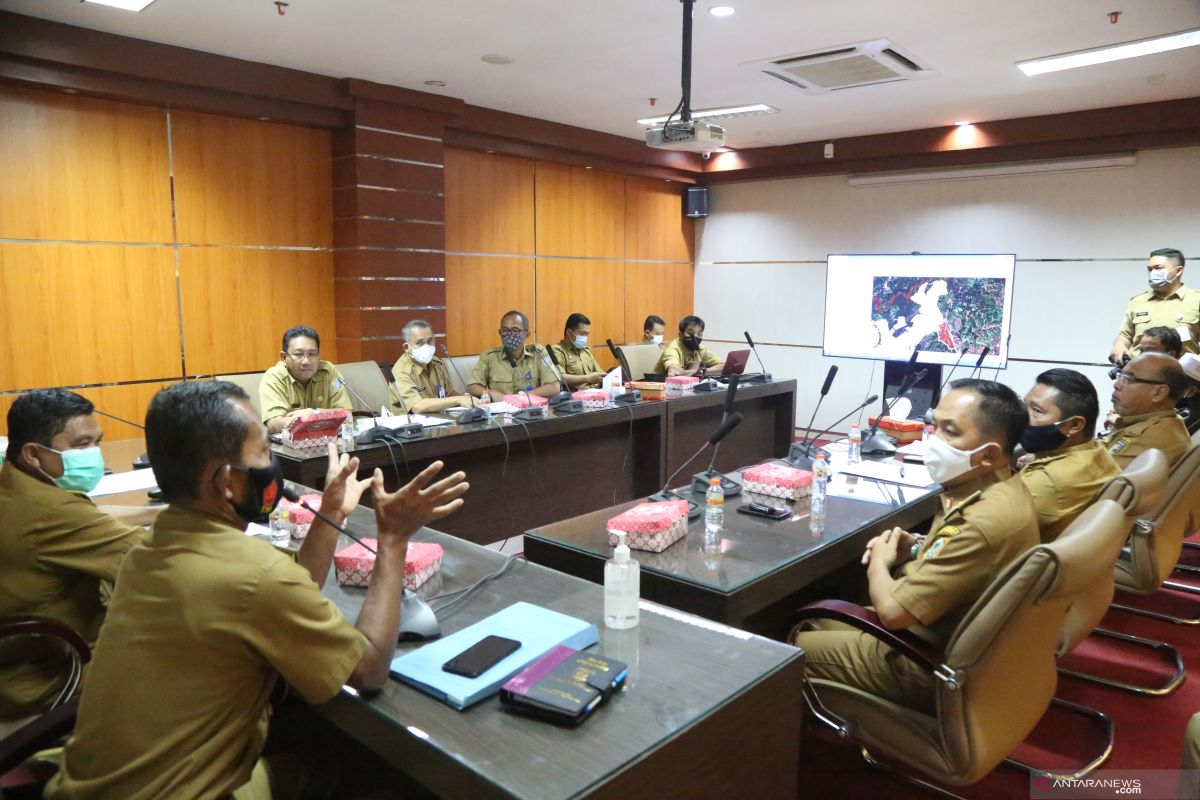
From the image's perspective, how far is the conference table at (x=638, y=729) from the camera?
3.55 feet

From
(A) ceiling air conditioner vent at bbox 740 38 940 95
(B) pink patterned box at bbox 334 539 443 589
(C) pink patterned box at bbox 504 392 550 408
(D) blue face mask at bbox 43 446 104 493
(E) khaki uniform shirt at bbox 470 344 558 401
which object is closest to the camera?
(B) pink patterned box at bbox 334 539 443 589

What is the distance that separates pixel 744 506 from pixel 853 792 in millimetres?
840

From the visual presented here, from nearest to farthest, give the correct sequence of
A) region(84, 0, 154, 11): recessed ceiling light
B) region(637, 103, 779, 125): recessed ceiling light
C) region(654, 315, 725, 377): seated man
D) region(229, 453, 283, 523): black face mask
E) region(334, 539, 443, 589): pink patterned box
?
1. region(229, 453, 283, 523): black face mask
2. region(334, 539, 443, 589): pink patterned box
3. region(84, 0, 154, 11): recessed ceiling light
4. region(637, 103, 779, 125): recessed ceiling light
5. region(654, 315, 725, 377): seated man

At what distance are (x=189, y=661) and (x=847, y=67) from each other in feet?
14.9

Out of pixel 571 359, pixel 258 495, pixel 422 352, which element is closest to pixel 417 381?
pixel 422 352

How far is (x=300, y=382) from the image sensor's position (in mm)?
3824

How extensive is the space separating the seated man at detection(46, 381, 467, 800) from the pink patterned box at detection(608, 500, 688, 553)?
95 centimetres

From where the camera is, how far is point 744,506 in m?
2.43

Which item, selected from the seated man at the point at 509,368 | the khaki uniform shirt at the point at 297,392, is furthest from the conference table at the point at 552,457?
the seated man at the point at 509,368

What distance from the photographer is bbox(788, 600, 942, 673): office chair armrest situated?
1.60 meters

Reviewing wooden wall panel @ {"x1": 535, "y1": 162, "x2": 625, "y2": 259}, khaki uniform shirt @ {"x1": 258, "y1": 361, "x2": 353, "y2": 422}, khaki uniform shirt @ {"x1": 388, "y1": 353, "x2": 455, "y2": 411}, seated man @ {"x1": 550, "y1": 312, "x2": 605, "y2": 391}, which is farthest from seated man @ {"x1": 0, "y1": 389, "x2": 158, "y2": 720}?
wooden wall panel @ {"x1": 535, "y1": 162, "x2": 625, "y2": 259}

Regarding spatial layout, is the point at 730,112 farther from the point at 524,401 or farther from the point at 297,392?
the point at 297,392

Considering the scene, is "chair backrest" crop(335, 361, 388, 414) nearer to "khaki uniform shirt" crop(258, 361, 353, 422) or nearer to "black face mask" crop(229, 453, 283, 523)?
"khaki uniform shirt" crop(258, 361, 353, 422)

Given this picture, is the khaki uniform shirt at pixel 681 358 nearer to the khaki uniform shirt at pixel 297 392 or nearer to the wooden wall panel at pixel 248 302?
the wooden wall panel at pixel 248 302
